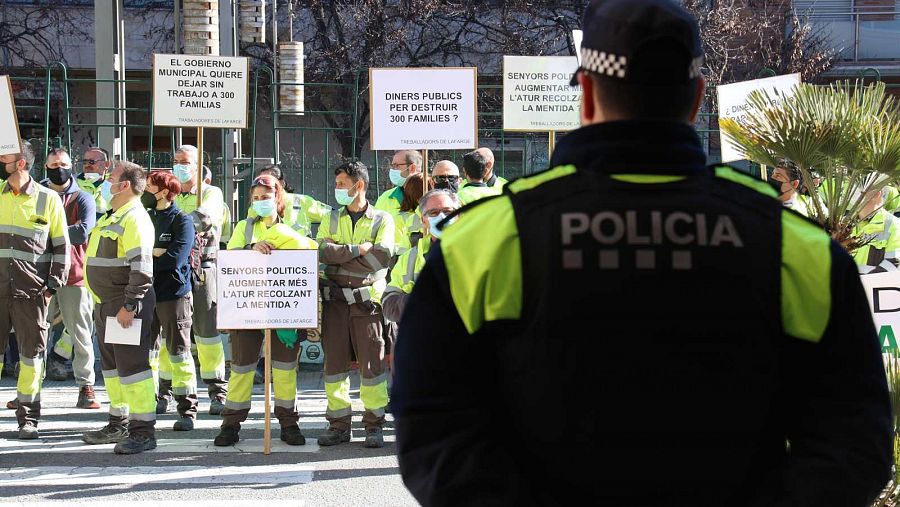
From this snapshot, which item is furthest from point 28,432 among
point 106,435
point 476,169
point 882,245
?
point 882,245

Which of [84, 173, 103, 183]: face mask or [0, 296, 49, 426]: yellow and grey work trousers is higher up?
[84, 173, 103, 183]: face mask

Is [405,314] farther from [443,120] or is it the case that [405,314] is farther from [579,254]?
[443,120]

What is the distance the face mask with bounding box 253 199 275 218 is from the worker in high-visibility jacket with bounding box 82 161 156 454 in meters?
0.77

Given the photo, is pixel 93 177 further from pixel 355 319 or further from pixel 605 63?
pixel 605 63

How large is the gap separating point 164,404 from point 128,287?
211cm

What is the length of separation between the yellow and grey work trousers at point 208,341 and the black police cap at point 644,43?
8512 millimetres

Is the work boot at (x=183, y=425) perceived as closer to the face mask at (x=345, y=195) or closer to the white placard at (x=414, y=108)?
the face mask at (x=345, y=195)

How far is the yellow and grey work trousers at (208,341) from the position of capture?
1032 cm

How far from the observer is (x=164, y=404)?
1030 cm

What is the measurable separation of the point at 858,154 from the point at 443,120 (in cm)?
493

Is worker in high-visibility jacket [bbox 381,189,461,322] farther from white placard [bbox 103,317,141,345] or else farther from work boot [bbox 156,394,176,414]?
work boot [bbox 156,394,176,414]

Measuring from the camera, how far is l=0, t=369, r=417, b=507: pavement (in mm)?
7473

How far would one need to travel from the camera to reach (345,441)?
9094 mm

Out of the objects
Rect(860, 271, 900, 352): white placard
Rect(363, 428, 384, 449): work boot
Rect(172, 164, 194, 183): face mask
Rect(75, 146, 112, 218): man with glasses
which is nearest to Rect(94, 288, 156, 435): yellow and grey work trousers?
Rect(363, 428, 384, 449): work boot
